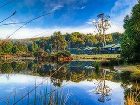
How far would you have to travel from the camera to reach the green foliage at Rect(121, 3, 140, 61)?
46466 mm

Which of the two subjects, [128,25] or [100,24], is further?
[100,24]

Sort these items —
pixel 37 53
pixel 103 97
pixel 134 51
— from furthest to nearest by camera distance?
pixel 37 53
pixel 134 51
pixel 103 97

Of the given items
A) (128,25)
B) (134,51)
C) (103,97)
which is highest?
(128,25)

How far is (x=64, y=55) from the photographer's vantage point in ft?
289

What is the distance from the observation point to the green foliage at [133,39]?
1829 inches

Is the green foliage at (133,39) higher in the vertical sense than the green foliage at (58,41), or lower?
lower

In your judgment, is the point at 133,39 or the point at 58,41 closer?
the point at 133,39

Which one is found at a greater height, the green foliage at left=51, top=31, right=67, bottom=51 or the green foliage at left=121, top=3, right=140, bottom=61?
the green foliage at left=51, top=31, right=67, bottom=51

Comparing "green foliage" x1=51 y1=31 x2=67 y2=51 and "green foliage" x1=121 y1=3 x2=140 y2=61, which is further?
"green foliage" x1=51 y1=31 x2=67 y2=51

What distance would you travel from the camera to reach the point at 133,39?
47438mm

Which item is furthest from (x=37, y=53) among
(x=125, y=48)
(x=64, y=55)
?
(x=125, y=48)

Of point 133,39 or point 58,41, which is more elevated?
point 58,41

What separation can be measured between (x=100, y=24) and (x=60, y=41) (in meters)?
27.3

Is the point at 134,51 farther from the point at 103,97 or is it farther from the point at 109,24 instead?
the point at 109,24
